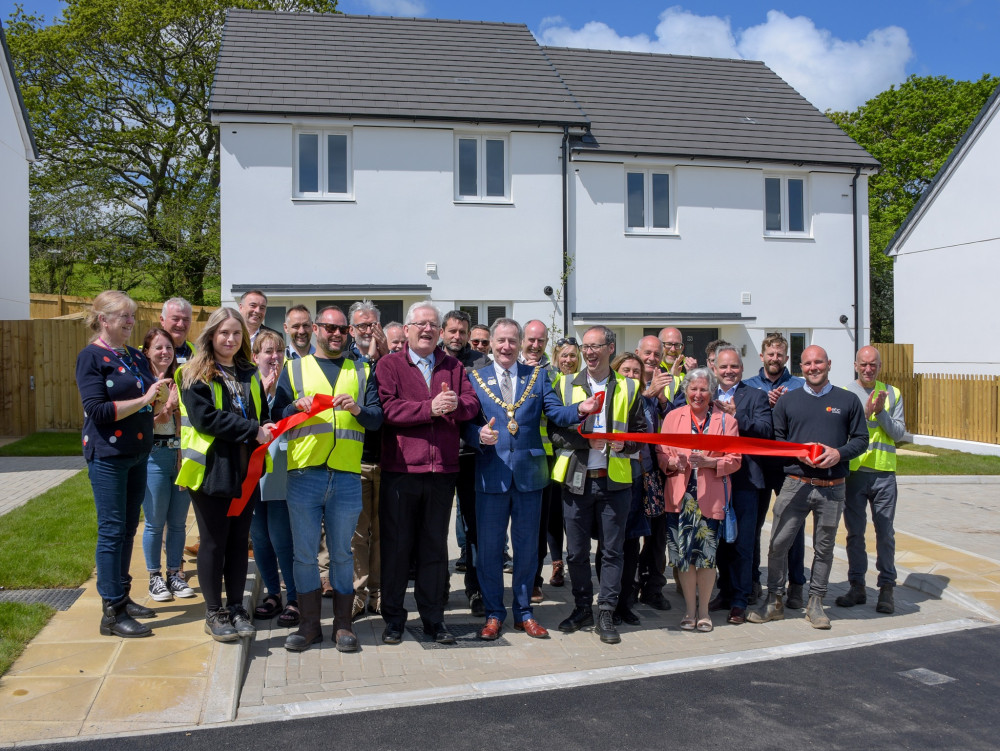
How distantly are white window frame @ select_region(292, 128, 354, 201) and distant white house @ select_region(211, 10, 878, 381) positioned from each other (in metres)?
0.04

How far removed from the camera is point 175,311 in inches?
253

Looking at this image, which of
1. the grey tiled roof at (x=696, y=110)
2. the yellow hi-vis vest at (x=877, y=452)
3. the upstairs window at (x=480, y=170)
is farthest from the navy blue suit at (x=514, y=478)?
the grey tiled roof at (x=696, y=110)

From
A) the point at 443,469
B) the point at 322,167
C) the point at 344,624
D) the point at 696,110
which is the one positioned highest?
the point at 696,110

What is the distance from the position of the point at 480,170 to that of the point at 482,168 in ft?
0.24

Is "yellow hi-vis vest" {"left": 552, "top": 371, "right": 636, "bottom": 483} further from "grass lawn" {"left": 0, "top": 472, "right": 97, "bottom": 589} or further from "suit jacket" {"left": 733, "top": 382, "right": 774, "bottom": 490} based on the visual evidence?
"grass lawn" {"left": 0, "top": 472, "right": 97, "bottom": 589}

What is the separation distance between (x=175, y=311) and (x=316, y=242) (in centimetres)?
1084

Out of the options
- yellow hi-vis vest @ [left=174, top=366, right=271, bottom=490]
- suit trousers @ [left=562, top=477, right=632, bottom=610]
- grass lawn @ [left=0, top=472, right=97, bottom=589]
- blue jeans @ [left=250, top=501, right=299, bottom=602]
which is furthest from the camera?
grass lawn @ [left=0, top=472, right=97, bottom=589]

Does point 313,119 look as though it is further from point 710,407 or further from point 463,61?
point 710,407

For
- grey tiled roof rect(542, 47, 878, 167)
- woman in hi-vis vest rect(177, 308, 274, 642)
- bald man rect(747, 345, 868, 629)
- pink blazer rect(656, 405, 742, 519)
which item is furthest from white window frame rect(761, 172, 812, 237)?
woman in hi-vis vest rect(177, 308, 274, 642)

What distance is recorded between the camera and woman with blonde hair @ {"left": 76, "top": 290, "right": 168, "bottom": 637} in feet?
17.6

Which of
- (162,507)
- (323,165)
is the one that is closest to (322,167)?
(323,165)

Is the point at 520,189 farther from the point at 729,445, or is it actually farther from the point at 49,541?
the point at 729,445

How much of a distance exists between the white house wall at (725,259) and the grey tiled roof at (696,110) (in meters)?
0.57

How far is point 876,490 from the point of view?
700 cm
